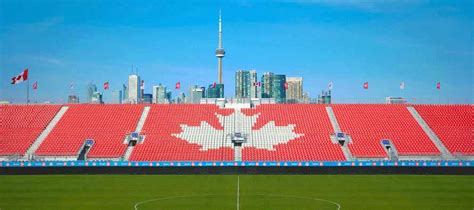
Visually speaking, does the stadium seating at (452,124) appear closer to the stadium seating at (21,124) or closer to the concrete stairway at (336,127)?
the concrete stairway at (336,127)

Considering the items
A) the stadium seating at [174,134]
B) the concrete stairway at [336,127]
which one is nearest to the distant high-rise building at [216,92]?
the stadium seating at [174,134]

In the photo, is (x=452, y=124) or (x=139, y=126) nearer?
(x=452, y=124)

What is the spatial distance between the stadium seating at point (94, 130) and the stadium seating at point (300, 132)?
14.6 metres

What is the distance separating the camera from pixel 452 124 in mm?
61781

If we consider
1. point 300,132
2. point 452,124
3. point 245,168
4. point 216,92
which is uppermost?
point 216,92

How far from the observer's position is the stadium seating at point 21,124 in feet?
185

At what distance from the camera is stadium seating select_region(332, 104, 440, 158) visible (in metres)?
55.3

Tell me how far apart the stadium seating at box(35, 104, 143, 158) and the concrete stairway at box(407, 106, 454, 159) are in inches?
1362

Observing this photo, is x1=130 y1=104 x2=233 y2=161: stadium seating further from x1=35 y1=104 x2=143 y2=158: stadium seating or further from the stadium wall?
the stadium wall
